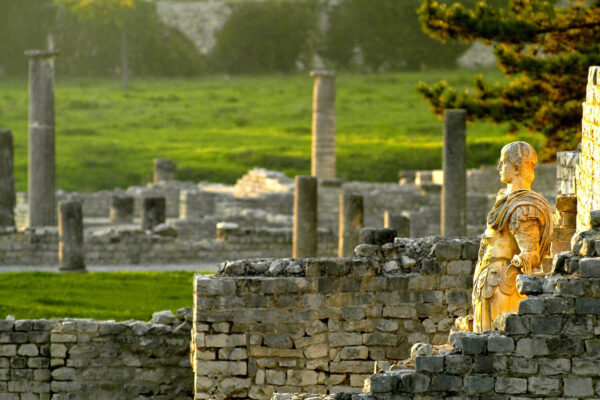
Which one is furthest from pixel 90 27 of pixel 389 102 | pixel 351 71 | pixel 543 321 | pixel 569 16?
pixel 543 321

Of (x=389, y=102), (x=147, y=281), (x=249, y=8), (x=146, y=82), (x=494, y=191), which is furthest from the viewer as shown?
(x=249, y=8)

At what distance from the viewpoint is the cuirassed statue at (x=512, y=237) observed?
1011 cm

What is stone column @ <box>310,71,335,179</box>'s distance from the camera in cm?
3531

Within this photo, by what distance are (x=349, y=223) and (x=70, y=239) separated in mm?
5213

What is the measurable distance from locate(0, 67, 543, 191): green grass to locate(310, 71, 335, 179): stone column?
37.0 feet

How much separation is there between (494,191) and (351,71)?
40860 millimetres

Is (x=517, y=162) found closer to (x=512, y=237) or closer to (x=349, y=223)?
(x=512, y=237)

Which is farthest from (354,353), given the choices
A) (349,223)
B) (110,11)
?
(110,11)

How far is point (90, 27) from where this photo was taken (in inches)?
3103

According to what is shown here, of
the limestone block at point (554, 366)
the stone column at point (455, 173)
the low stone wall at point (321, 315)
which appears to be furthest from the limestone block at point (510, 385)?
the stone column at point (455, 173)

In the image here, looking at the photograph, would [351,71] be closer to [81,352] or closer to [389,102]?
[389,102]

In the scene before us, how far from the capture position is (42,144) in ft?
98.1

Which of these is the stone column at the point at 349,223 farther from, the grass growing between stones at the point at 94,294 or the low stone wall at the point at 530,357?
the low stone wall at the point at 530,357

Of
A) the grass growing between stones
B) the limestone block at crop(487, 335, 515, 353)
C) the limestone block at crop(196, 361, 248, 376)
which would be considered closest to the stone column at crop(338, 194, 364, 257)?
the grass growing between stones
